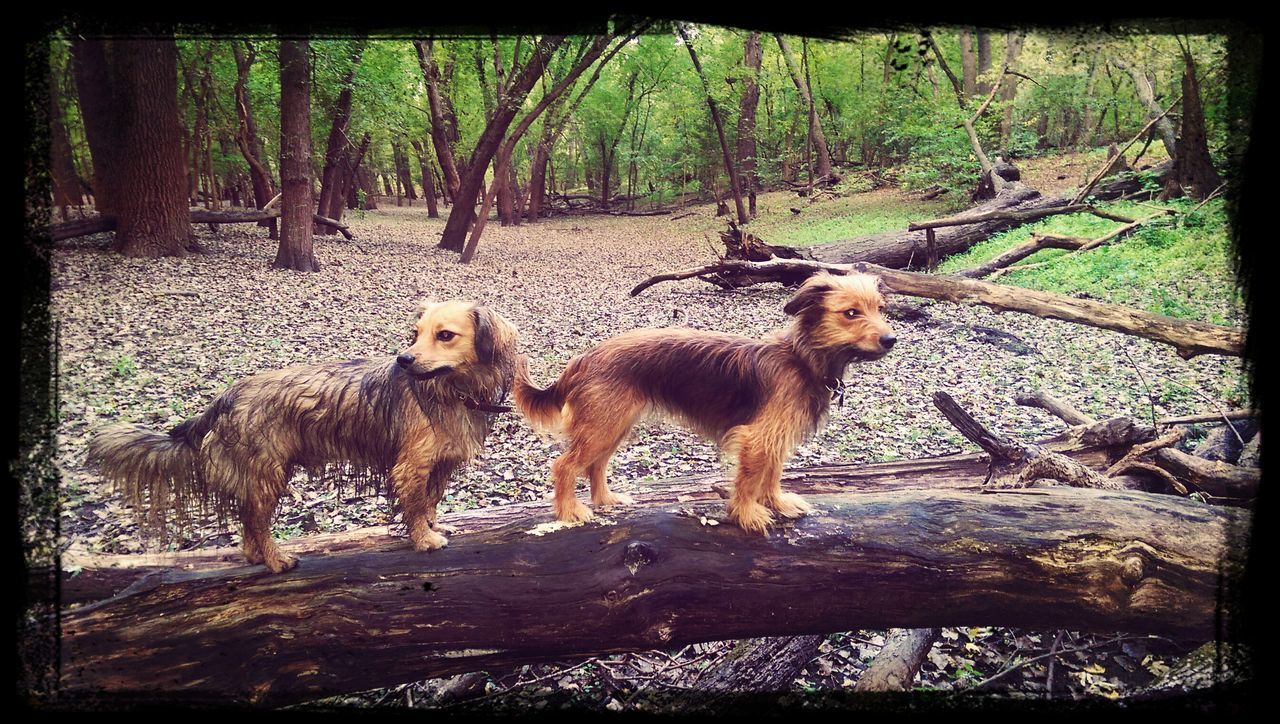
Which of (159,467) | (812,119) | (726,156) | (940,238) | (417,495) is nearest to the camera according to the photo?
(159,467)

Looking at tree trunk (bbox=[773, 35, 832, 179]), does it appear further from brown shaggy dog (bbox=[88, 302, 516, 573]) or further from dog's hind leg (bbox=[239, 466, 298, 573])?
dog's hind leg (bbox=[239, 466, 298, 573])

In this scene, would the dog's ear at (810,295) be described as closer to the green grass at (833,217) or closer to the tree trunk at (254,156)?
the green grass at (833,217)

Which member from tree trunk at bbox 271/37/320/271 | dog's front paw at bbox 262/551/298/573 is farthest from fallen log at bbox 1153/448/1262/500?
tree trunk at bbox 271/37/320/271

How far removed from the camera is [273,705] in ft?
7.11

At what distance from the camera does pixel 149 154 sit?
118 inches

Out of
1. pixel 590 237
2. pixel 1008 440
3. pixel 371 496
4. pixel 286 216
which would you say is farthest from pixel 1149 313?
pixel 286 216

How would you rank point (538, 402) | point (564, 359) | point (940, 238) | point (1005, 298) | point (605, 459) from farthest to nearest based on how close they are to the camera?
point (940, 238) < point (1005, 298) < point (564, 359) < point (605, 459) < point (538, 402)

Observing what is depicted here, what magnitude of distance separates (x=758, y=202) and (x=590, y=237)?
3.78 feet

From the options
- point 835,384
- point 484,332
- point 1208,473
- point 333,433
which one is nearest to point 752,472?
point 835,384

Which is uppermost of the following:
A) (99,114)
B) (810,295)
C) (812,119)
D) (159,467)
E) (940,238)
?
(812,119)

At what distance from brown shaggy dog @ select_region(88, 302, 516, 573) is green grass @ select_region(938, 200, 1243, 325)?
3.24 m

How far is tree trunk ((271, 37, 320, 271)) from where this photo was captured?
324 centimetres

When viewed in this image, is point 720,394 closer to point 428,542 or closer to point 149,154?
point 428,542

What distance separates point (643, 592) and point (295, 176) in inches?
127
